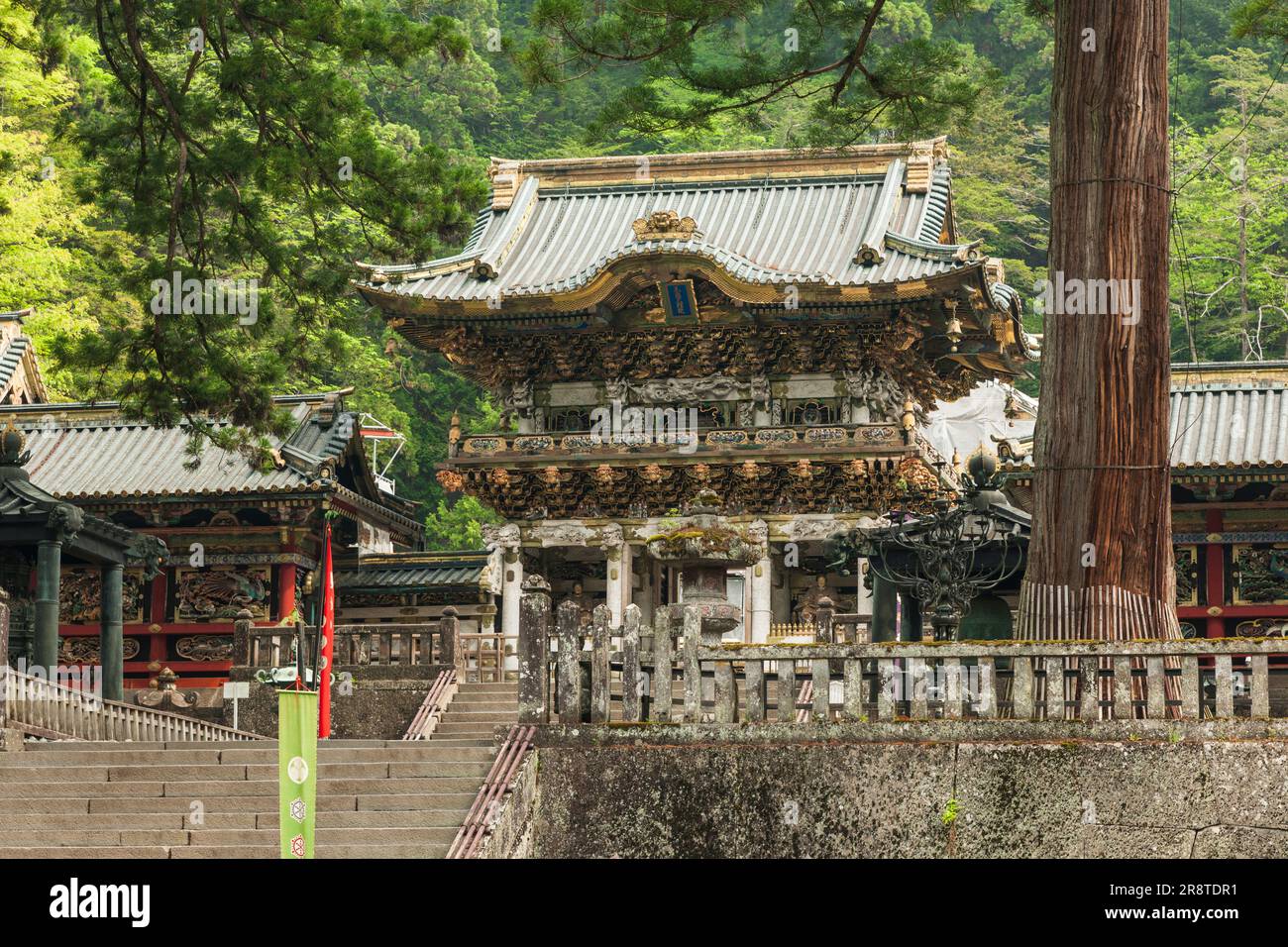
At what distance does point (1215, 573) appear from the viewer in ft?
105

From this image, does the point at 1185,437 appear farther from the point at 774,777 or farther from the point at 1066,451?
the point at 774,777

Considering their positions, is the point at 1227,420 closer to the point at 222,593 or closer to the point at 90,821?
the point at 222,593

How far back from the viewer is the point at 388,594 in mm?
35719

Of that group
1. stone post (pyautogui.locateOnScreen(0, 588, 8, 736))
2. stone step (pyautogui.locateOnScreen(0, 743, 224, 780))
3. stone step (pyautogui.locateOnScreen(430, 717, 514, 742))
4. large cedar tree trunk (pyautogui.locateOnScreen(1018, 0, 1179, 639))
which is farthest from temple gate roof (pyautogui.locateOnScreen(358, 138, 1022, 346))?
large cedar tree trunk (pyautogui.locateOnScreen(1018, 0, 1179, 639))

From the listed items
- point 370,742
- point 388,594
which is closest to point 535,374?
point 388,594

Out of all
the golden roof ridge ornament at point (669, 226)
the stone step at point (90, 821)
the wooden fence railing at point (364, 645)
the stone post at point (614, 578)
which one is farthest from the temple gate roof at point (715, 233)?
the stone step at point (90, 821)

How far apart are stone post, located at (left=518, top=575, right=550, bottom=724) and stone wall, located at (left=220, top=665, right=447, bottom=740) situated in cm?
979

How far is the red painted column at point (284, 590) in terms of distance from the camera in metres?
34.6

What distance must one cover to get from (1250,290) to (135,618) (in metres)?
30.6

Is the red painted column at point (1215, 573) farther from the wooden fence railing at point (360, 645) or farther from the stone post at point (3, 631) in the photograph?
the stone post at point (3, 631)

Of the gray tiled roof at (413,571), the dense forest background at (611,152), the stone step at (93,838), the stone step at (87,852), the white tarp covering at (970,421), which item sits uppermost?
the dense forest background at (611,152)

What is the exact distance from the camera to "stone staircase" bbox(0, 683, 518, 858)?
1803 cm

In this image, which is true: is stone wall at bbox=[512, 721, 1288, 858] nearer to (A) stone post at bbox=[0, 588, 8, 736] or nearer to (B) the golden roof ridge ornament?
(A) stone post at bbox=[0, 588, 8, 736]

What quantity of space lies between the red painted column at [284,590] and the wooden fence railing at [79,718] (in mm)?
8050
